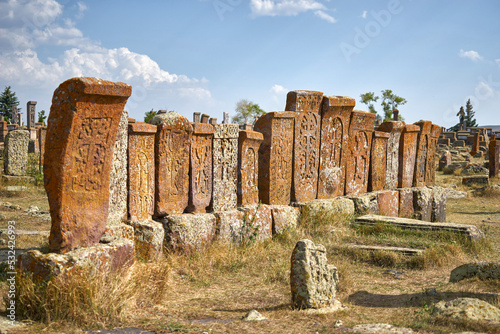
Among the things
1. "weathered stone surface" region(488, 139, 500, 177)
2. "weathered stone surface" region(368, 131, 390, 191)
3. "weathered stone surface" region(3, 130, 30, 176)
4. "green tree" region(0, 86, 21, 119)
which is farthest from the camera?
"green tree" region(0, 86, 21, 119)

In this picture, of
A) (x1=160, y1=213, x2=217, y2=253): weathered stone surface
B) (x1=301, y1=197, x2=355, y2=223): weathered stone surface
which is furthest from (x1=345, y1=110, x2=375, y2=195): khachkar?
(x1=160, y1=213, x2=217, y2=253): weathered stone surface

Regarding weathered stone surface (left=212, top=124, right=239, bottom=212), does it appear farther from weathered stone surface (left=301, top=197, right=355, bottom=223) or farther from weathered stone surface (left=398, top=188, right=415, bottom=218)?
weathered stone surface (left=398, top=188, right=415, bottom=218)

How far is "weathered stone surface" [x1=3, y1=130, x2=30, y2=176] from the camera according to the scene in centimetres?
1320

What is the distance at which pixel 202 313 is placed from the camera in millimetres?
4242

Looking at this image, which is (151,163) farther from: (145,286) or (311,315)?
(311,315)

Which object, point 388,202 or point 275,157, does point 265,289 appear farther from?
point 388,202

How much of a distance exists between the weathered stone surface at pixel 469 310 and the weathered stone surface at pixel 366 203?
4655mm

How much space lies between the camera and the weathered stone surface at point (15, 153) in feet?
43.3

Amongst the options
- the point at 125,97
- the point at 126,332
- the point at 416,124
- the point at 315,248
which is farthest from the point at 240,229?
the point at 416,124

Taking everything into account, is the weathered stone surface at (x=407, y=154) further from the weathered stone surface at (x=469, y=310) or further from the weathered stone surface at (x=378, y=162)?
the weathered stone surface at (x=469, y=310)

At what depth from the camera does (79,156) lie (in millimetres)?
4371

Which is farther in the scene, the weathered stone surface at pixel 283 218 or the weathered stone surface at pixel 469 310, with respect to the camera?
the weathered stone surface at pixel 283 218

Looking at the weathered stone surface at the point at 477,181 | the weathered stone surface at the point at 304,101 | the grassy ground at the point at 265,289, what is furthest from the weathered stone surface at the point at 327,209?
the weathered stone surface at the point at 477,181

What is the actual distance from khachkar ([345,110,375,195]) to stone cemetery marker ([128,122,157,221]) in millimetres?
4330
